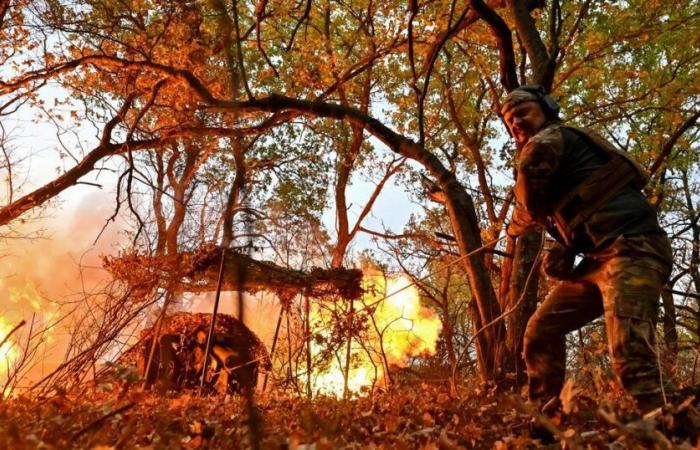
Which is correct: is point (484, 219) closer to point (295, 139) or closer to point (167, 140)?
point (295, 139)

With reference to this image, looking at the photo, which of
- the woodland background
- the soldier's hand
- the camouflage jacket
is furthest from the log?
the camouflage jacket

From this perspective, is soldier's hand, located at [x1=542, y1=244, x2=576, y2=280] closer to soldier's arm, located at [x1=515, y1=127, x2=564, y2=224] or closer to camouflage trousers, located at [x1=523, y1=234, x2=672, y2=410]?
camouflage trousers, located at [x1=523, y1=234, x2=672, y2=410]

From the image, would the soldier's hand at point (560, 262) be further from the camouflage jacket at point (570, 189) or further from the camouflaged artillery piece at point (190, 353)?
the camouflaged artillery piece at point (190, 353)

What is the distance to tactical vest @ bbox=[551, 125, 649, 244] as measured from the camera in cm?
347

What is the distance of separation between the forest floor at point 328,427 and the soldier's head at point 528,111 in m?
2.04

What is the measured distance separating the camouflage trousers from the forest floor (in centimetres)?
26

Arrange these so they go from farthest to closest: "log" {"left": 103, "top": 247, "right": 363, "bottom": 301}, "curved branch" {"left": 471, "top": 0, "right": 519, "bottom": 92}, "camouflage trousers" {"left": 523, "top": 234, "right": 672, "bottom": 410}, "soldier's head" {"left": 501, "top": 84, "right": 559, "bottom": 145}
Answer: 1. "log" {"left": 103, "top": 247, "right": 363, "bottom": 301}
2. "curved branch" {"left": 471, "top": 0, "right": 519, "bottom": 92}
3. "soldier's head" {"left": 501, "top": 84, "right": 559, "bottom": 145}
4. "camouflage trousers" {"left": 523, "top": 234, "right": 672, "bottom": 410}

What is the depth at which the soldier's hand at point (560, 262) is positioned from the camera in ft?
12.2

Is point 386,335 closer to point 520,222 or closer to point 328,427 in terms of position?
point 520,222

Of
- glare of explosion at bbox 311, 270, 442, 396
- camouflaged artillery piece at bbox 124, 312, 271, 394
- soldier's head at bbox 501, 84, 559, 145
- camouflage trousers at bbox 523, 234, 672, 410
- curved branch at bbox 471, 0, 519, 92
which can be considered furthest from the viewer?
glare of explosion at bbox 311, 270, 442, 396

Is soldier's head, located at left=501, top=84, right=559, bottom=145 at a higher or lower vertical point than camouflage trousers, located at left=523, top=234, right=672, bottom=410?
higher

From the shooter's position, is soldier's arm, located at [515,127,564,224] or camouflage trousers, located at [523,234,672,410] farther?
soldier's arm, located at [515,127,564,224]

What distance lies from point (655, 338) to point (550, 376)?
3.24ft

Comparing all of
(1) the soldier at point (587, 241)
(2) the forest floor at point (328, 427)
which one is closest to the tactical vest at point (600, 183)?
(1) the soldier at point (587, 241)
